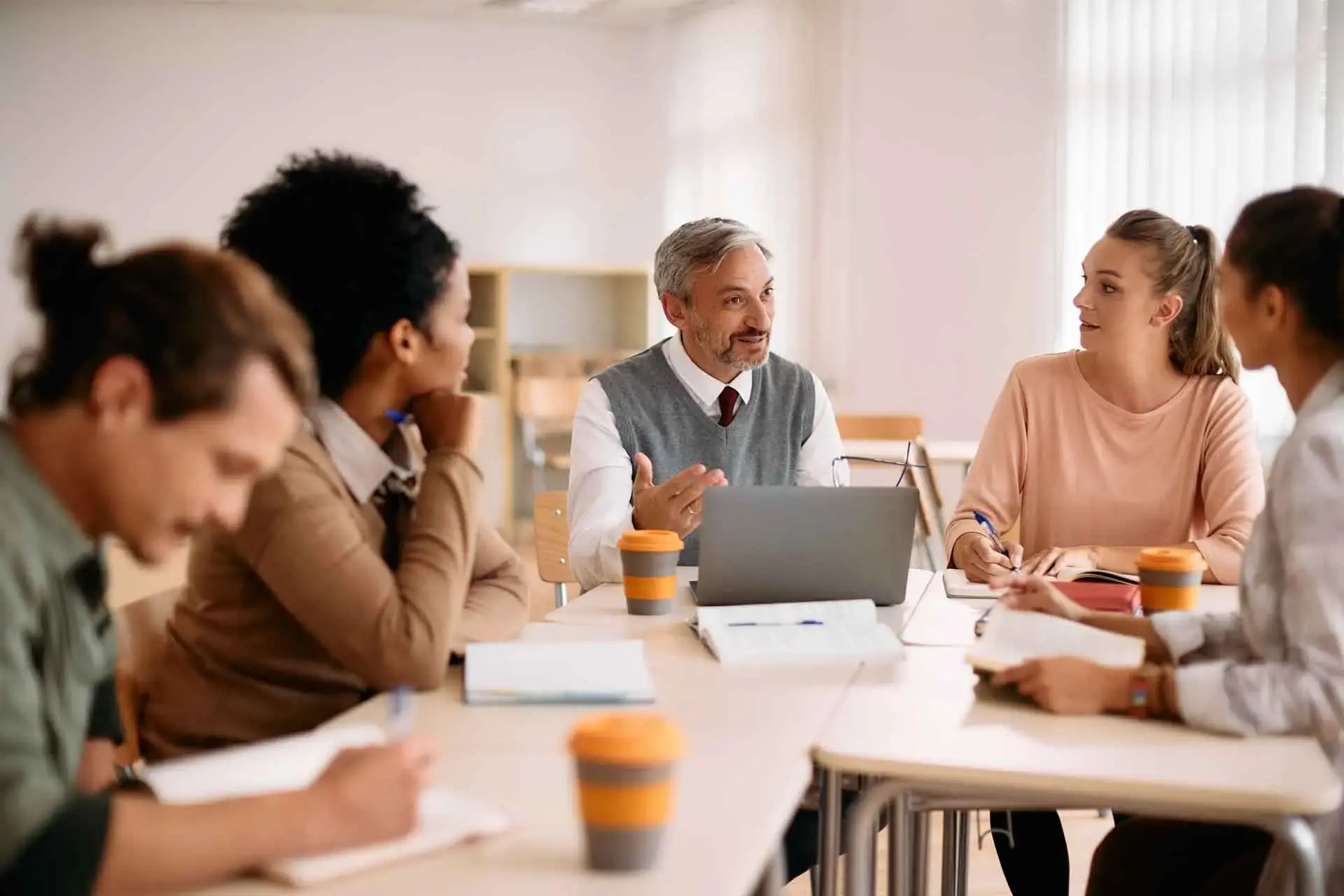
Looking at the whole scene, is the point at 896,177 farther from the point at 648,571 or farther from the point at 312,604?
the point at 312,604

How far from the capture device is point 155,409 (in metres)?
0.94

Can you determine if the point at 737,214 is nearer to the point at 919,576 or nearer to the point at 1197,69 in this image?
the point at 1197,69

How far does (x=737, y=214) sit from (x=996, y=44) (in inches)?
68.4

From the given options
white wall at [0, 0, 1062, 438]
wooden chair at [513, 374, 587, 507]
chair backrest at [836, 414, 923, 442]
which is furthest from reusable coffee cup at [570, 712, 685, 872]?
wooden chair at [513, 374, 587, 507]

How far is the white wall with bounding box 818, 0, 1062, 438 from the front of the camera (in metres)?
5.86

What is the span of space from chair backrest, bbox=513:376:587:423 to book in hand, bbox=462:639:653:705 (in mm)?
5373

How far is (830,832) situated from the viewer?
1604 mm

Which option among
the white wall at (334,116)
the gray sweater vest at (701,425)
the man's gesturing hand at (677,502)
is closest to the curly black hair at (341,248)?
the man's gesturing hand at (677,502)

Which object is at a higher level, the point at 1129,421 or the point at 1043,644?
the point at 1129,421

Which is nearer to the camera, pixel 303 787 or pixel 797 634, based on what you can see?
pixel 303 787

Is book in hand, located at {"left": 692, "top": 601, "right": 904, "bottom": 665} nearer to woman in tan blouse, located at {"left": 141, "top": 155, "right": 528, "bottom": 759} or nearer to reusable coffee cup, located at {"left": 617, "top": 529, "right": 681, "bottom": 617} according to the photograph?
reusable coffee cup, located at {"left": 617, "top": 529, "right": 681, "bottom": 617}

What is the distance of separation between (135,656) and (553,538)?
130 centimetres

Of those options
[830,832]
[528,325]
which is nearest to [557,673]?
[830,832]

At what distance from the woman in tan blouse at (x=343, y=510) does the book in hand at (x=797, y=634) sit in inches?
12.7
